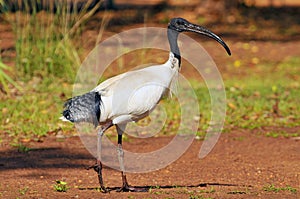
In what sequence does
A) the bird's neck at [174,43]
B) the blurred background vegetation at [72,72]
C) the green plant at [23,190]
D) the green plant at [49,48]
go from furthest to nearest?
the green plant at [49,48] → the blurred background vegetation at [72,72] → the bird's neck at [174,43] → the green plant at [23,190]

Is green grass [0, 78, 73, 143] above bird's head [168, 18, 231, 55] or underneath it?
underneath

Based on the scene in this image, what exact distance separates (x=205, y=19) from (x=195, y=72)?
593 cm

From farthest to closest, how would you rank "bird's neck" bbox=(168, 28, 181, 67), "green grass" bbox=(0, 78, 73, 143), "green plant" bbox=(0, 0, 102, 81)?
1. "green plant" bbox=(0, 0, 102, 81)
2. "green grass" bbox=(0, 78, 73, 143)
3. "bird's neck" bbox=(168, 28, 181, 67)

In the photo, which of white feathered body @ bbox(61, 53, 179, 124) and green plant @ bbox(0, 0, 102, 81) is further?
green plant @ bbox(0, 0, 102, 81)

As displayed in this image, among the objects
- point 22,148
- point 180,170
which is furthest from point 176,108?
point 180,170

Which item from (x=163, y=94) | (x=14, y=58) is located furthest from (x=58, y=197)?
(x=14, y=58)

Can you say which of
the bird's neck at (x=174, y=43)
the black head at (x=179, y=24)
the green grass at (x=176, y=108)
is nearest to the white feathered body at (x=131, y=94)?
the bird's neck at (x=174, y=43)

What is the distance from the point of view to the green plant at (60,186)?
20.9 feet

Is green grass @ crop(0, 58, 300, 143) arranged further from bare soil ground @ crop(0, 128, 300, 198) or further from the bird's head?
the bird's head

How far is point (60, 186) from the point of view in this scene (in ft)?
21.4

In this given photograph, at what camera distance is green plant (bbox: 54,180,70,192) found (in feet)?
20.9

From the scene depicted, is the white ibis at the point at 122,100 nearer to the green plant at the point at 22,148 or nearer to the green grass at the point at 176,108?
the green plant at the point at 22,148

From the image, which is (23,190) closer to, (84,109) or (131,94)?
(84,109)

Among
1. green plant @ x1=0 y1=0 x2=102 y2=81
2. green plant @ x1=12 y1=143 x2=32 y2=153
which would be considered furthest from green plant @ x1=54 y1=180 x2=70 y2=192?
green plant @ x1=0 y1=0 x2=102 y2=81
